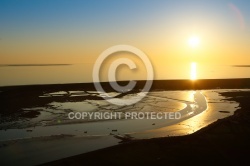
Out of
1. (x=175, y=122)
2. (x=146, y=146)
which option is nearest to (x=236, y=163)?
(x=146, y=146)

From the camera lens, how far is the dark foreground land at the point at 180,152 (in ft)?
35.8

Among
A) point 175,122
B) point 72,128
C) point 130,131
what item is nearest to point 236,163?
point 130,131

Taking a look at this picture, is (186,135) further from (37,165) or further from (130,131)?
(37,165)

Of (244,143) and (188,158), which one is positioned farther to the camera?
(244,143)

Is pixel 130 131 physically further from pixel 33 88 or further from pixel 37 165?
pixel 33 88

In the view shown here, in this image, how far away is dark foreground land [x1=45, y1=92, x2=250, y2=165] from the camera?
10898mm

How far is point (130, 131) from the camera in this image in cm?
1634

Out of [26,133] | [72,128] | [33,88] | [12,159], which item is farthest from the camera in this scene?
[33,88]

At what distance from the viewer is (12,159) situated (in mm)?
11609

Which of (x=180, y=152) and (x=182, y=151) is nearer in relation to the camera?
(x=180, y=152)

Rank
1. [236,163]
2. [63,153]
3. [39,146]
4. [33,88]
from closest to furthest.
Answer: [236,163]
[63,153]
[39,146]
[33,88]

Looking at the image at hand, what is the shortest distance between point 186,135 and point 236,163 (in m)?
3.98

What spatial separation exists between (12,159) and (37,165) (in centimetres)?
147

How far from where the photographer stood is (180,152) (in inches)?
469
